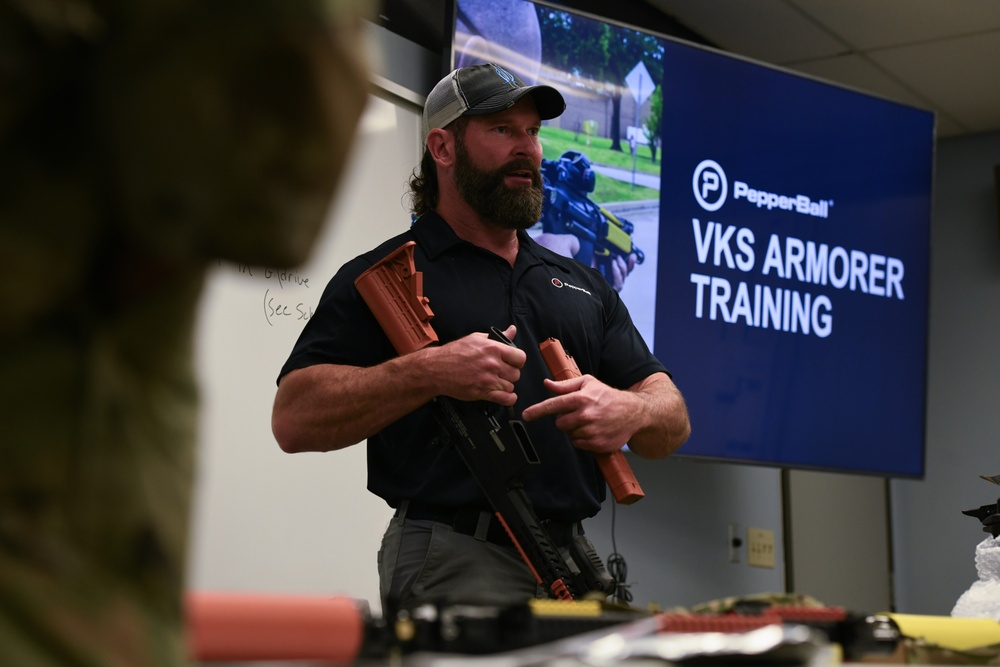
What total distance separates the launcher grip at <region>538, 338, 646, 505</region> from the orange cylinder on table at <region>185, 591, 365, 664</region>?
1.10 metres

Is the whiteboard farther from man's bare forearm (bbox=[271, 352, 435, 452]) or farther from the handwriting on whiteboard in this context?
man's bare forearm (bbox=[271, 352, 435, 452])

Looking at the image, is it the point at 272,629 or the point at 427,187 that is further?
the point at 427,187

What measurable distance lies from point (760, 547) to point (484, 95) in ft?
7.83

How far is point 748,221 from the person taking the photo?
3.62 m

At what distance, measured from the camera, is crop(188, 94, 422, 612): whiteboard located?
2.40 metres

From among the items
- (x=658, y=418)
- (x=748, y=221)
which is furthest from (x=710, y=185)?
(x=658, y=418)

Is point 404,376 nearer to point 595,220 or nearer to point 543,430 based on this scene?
point 543,430

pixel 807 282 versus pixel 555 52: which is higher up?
pixel 555 52

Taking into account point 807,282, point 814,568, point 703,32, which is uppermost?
point 703,32

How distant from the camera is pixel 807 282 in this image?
373 cm

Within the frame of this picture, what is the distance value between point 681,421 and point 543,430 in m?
0.27

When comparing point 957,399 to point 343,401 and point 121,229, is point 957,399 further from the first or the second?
point 121,229

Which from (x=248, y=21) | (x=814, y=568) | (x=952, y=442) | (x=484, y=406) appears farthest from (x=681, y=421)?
(x=952, y=442)

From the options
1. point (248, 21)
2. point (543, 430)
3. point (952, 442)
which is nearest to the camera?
point (248, 21)
